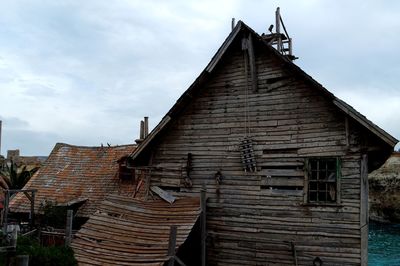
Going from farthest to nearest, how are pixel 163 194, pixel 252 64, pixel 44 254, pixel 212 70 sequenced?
pixel 163 194, pixel 212 70, pixel 252 64, pixel 44 254

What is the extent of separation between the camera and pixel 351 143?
11.5m

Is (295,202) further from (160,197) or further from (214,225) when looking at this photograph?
(160,197)

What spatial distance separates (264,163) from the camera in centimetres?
1270

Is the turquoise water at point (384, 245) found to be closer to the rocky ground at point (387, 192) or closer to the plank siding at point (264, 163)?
the rocky ground at point (387, 192)

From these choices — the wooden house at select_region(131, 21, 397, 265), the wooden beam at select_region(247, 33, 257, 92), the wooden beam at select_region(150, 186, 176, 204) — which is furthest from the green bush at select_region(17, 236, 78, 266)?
the wooden beam at select_region(247, 33, 257, 92)

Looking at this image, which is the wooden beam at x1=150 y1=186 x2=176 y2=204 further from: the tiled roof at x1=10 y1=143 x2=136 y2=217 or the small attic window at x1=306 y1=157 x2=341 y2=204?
the tiled roof at x1=10 y1=143 x2=136 y2=217

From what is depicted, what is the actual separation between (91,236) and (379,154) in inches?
340

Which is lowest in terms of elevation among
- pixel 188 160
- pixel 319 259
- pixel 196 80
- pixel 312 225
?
pixel 319 259

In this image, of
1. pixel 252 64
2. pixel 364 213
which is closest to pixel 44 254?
pixel 252 64

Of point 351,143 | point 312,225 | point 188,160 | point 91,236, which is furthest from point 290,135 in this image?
point 91,236

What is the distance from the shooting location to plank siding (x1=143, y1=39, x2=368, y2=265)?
37.8 ft

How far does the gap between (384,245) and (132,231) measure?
2964 centimetres

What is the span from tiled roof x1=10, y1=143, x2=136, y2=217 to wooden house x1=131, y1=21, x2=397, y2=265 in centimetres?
1003

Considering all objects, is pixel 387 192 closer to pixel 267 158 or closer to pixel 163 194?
pixel 267 158
